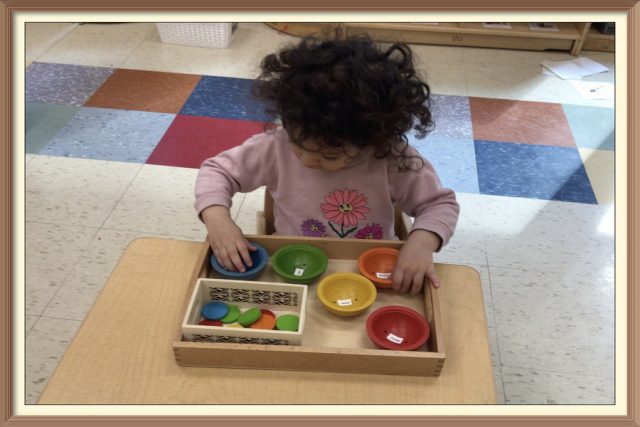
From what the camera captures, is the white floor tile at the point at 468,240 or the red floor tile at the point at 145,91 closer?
the white floor tile at the point at 468,240

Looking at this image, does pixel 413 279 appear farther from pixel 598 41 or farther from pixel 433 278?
pixel 598 41

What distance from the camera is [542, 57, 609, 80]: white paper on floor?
3.05 m

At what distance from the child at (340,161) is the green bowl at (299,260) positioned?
0.19ft

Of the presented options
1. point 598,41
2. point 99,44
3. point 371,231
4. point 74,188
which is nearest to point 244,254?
point 371,231

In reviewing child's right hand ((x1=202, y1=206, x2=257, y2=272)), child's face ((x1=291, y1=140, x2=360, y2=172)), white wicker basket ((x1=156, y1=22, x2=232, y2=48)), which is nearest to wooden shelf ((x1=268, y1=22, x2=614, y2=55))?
white wicker basket ((x1=156, y1=22, x2=232, y2=48))

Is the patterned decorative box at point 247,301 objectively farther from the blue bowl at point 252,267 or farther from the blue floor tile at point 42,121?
the blue floor tile at point 42,121

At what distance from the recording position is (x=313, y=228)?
1134 millimetres

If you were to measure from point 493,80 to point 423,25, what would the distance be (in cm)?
60

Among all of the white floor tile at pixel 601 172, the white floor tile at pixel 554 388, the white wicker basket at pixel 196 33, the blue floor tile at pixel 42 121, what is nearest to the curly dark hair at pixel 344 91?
the white floor tile at pixel 554 388

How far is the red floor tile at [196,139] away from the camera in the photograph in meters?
2.17

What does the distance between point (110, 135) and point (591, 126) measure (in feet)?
7.58

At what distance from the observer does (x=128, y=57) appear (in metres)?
2.90

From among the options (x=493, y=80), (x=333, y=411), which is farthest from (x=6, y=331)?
(x=493, y=80)
